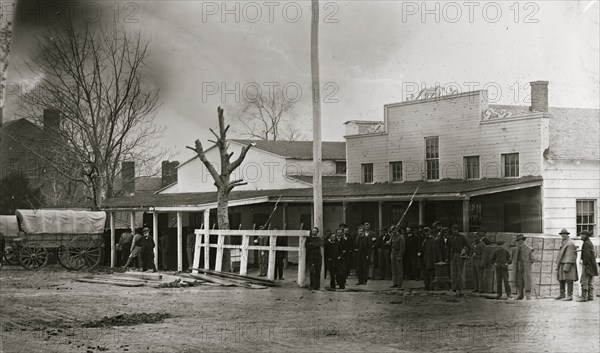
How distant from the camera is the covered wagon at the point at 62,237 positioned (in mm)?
23109

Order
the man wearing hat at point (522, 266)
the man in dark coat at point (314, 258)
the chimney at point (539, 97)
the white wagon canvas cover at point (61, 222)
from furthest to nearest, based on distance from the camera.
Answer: the white wagon canvas cover at point (61, 222) → the man in dark coat at point (314, 258) → the man wearing hat at point (522, 266) → the chimney at point (539, 97)

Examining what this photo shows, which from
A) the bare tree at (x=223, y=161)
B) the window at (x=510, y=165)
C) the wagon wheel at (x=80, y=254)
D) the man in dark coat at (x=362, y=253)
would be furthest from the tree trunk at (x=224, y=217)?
the wagon wheel at (x=80, y=254)

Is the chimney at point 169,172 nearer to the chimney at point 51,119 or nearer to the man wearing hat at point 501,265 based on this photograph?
the chimney at point 51,119

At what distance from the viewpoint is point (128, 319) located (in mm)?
13508

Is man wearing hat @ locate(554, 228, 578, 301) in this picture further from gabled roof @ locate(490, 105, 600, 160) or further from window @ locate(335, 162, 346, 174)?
window @ locate(335, 162, 346, 174)

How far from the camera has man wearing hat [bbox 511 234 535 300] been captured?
12.1 metres

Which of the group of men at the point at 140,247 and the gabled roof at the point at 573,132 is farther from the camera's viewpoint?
the group of men at the point at 140,247

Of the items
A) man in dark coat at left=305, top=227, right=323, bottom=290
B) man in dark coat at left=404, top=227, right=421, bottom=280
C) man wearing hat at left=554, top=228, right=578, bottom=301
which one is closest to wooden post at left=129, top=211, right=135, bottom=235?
man in dark coat at left=305, top=227, right=323, bottom=290

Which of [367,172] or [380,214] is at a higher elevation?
[367,172]

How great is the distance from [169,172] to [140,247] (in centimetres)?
877

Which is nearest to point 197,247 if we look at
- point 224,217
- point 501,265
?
point 224,217

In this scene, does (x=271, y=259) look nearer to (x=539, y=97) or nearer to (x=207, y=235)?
(x=207, y=235)

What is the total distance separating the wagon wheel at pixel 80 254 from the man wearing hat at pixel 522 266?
14.2m

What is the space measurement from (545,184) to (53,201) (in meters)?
13.4
